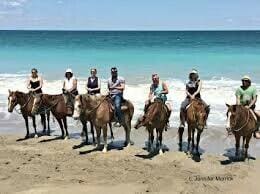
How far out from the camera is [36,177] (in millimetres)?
11008

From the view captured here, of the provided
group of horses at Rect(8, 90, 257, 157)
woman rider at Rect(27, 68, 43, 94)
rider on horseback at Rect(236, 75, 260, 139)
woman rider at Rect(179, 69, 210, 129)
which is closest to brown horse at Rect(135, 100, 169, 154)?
group of horses at Rect(8, 90, 257, 157)

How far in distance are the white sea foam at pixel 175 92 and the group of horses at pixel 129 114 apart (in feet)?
10.9

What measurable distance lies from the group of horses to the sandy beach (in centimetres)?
55

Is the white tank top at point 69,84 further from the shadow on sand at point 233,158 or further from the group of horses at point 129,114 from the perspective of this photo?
the shadow on sand at point 233,158

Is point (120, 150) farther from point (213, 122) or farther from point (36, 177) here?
Answer: point (213, 122)

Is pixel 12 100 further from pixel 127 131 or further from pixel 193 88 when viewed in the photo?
pixel 193 88

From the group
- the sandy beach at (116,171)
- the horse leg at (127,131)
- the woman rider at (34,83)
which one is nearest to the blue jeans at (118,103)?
the horse leg at (127,131)

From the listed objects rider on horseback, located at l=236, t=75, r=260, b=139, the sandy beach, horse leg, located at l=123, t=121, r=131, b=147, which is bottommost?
the sandy beach

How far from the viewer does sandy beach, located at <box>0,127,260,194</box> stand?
10.2 meters

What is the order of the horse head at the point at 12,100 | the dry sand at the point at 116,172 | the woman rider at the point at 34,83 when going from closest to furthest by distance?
the dry sand at the point at 116,172 → the horse head at the point at 12,100 → the woman rider at the point at 34,83

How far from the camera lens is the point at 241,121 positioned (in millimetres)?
11797

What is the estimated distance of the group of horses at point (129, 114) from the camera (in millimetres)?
11938

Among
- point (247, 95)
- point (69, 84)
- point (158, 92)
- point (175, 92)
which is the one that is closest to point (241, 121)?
point (247, 95)

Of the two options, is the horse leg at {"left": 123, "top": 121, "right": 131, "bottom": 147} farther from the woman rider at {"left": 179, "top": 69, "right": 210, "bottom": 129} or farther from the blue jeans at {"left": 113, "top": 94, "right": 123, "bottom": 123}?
the woman rider at {"left": 179, "top": 69, "right": 210, "bottom": 129}
